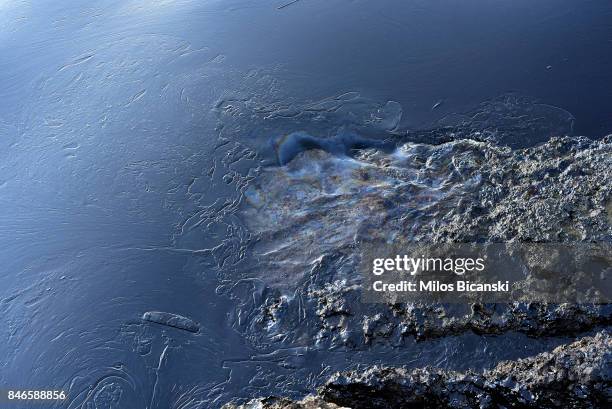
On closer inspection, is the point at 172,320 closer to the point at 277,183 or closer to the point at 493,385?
the point at 277,183

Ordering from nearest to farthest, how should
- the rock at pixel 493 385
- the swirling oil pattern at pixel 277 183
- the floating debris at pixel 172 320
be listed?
the rock at pixel 493 385 → the swirling oil pattern at pixel 277 183 → the floating debris at pixel 172 320

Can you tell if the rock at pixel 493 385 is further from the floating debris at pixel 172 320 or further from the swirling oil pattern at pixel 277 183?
the floating debris at pixel 172 320

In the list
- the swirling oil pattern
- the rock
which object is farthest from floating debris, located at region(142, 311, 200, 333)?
the rock

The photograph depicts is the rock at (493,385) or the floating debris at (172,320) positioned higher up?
the floating debris at (172,320)

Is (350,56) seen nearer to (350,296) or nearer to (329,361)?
(350,296)

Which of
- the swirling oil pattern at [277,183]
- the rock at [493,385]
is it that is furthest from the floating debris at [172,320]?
the rock at [493,385]

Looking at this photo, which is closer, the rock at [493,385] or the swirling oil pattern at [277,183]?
the rock at [493,385]

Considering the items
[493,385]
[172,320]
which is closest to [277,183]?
[172,320]

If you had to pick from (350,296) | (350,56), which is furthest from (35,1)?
(350,296)
